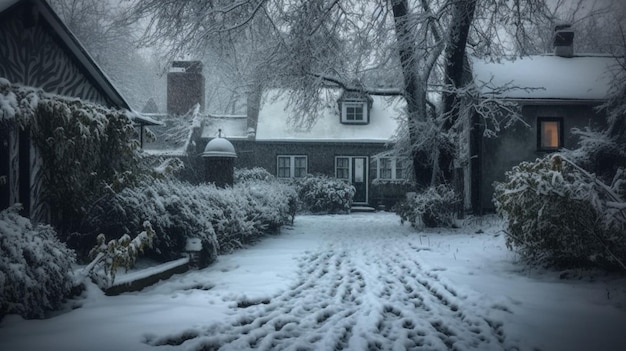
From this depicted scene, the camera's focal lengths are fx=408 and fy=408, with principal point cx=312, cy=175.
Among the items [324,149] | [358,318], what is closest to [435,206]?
[358,318]

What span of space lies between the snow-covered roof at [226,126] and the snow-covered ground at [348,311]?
54.2 feet

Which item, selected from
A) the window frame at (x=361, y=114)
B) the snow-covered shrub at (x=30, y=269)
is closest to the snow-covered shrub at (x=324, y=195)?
the window frame at (x=361, y=114)

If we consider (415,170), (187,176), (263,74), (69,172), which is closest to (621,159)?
(415,170)

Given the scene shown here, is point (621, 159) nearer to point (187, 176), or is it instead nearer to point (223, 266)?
point (223, 266)

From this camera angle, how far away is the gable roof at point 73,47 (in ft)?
23.4

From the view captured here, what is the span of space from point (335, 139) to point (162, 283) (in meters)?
17.7

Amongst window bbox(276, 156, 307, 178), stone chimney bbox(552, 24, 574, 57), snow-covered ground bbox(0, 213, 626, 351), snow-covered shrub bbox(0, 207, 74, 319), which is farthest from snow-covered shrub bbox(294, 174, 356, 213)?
snow-covered shrub bbox(0, 207, 74, 319)

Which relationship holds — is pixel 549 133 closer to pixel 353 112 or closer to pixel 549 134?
pixel 549 134

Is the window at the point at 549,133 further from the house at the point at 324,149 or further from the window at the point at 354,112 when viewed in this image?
the window at the point at 354,112

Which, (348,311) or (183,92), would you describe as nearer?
(348,311)

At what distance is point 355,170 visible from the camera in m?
23.4

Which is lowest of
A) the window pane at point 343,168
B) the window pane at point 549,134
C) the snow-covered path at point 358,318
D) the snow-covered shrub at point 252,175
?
the snow-covered path at point 358,318

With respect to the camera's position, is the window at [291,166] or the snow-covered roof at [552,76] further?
the window at [291,166]

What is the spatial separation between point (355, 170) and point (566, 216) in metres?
17.5
